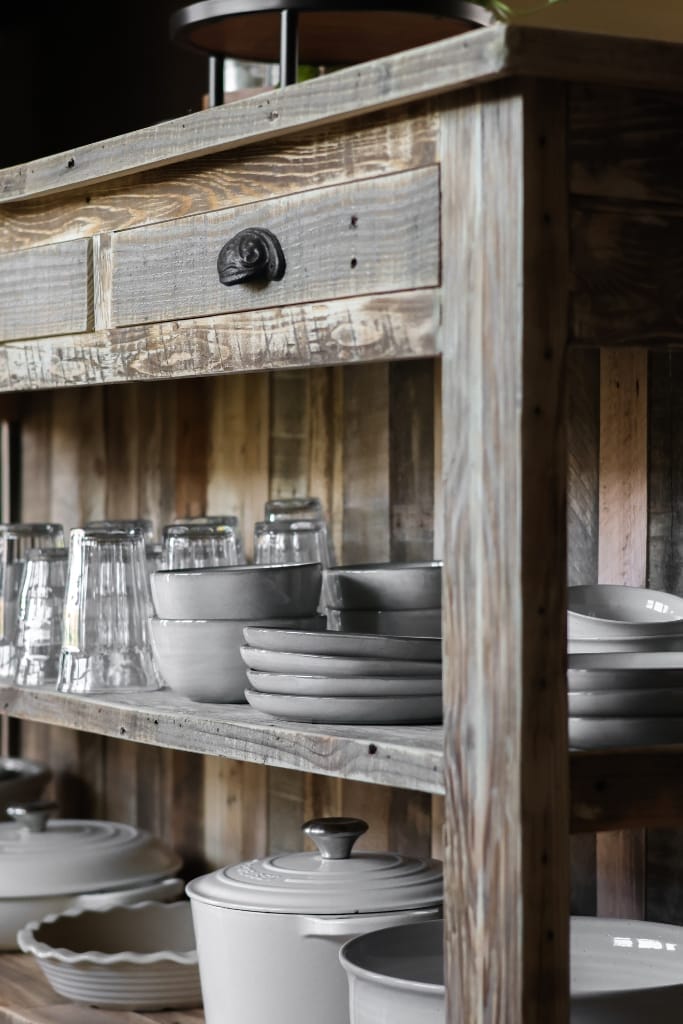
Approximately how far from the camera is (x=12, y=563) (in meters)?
2.09

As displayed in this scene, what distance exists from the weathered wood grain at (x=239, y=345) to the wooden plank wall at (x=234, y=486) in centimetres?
48

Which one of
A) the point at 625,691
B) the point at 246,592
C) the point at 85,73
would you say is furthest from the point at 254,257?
the point at 85,73

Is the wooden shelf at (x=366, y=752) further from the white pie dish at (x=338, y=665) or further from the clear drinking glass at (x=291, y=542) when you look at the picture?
the clear drinking glass at (x=291, y=542)

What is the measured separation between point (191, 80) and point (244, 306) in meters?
1.02

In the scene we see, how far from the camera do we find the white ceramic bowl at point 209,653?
1.61 m

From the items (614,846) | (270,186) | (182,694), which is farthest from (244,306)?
(614,846)

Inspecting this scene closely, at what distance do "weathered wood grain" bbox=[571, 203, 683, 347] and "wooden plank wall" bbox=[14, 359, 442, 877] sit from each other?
2.51 ft

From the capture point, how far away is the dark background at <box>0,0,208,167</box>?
2.38 meters

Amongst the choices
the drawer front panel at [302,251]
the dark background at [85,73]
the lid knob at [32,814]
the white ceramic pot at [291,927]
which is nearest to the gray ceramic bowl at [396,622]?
the white ceramic pot at [291,927]

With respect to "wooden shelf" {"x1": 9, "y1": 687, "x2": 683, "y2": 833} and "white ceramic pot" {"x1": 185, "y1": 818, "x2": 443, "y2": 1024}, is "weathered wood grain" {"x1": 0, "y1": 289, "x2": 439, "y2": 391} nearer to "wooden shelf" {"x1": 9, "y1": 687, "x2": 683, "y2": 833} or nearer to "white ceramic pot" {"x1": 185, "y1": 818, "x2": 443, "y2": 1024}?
"wooden shelf" {"x1": 9, "y1": 687, "x2": 683, "y2": 833}

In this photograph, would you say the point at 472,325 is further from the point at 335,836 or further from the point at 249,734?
the point at 335,836

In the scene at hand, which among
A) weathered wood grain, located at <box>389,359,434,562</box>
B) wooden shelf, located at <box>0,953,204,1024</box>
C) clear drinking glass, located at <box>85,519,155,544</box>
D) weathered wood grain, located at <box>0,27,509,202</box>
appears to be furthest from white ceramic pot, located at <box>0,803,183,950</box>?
weathered wood grain, located at <box>0,27,509,202</box>

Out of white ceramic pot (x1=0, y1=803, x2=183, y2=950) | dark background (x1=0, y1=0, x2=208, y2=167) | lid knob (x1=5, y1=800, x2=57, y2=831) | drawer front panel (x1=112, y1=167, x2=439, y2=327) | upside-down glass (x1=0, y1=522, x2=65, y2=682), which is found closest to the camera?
drawer front panel (x1=112, y1=167, x2=439, y2=327)

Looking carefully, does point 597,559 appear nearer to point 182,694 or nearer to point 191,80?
point 182,694
